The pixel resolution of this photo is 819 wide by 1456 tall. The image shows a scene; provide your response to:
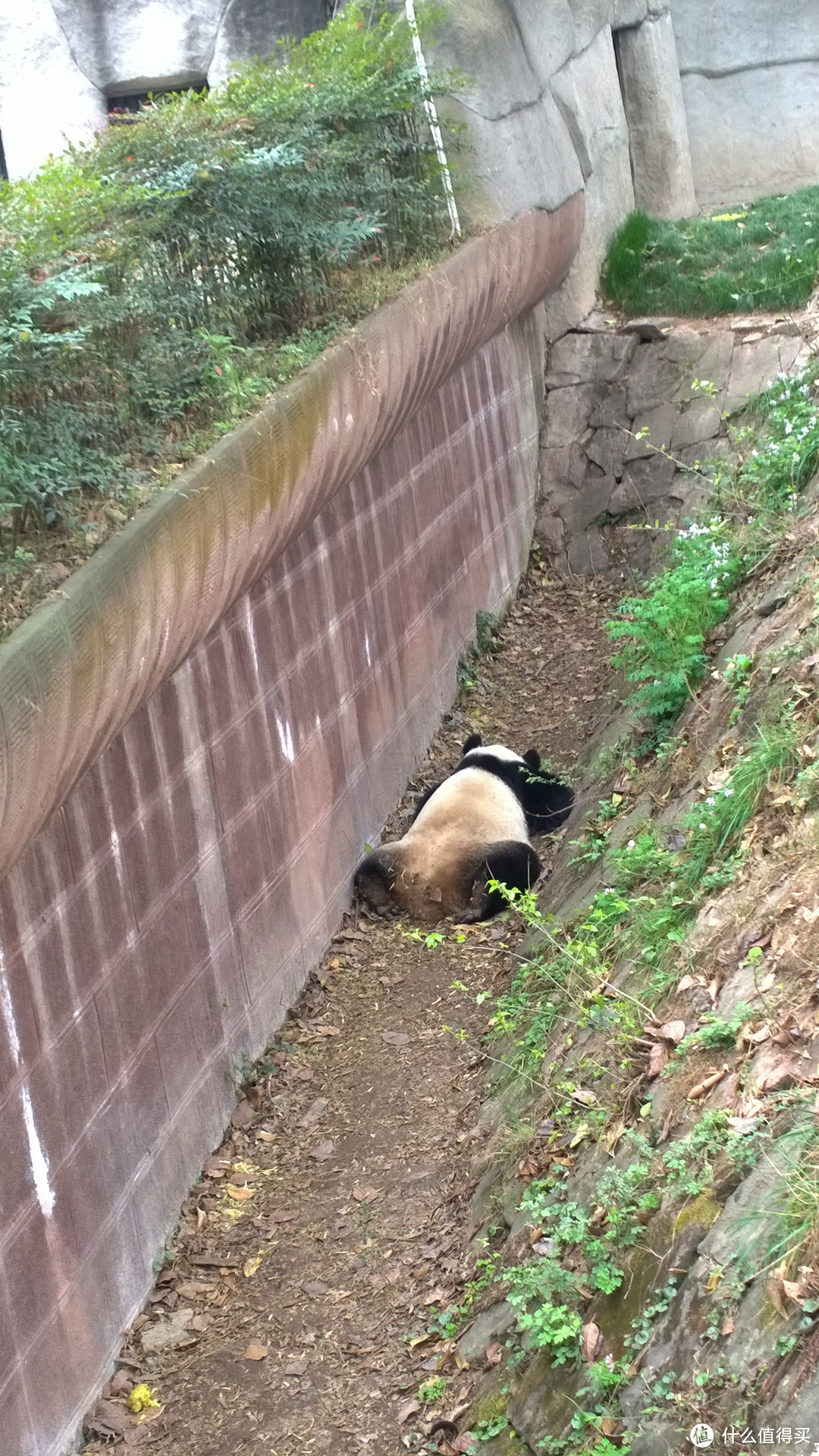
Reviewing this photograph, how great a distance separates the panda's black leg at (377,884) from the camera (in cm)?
742

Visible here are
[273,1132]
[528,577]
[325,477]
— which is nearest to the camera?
[273,1132]

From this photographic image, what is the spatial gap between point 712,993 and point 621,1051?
453 mm

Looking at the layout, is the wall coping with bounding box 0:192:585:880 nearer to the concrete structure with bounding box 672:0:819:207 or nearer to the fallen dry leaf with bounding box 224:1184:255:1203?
the fallen dry leaf with bounding box 224:1184:255:1203

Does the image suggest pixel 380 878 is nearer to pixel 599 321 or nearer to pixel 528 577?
pixel 528 577

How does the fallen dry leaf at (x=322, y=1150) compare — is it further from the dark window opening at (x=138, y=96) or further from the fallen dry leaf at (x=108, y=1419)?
the dark window opening at (x=138, y=96)

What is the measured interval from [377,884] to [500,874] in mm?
721

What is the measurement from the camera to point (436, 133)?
9.33 metres

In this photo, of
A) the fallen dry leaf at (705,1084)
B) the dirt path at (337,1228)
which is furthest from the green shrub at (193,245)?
the dirt path at (337,1228)

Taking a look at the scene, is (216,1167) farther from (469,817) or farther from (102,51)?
(102,51)

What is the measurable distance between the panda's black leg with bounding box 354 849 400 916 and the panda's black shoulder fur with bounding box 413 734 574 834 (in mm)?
566

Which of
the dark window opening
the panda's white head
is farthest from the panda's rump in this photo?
the dark window opening

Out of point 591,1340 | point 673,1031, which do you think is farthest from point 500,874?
point 591,1340

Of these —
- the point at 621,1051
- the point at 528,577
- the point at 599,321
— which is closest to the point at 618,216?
the point at 599,321

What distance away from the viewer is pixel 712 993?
163 inches
